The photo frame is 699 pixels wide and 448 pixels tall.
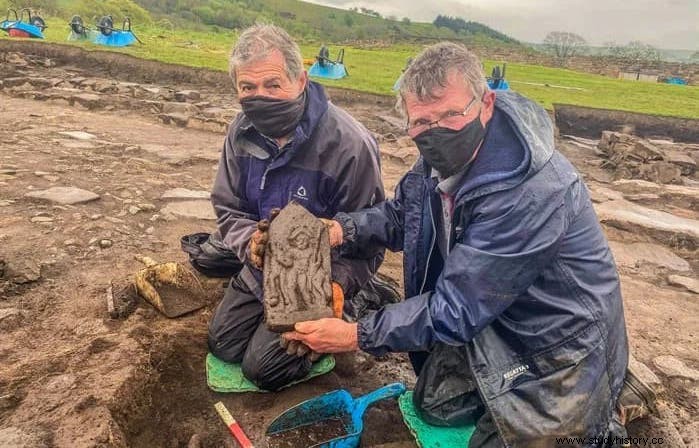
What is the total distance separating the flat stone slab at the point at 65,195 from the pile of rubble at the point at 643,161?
8081mm

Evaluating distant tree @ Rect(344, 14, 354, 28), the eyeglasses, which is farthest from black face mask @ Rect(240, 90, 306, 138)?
distant tree @ Rect(344, 14, 354, 28)

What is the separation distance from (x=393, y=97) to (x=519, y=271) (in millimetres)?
11545

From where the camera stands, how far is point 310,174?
3123mm

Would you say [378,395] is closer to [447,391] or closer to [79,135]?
[447,391]

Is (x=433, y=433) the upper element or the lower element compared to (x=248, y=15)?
lower

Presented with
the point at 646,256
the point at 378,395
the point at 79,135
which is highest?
the point at 79,135

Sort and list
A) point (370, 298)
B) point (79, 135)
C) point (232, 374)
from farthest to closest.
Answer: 1. point (79, 135)
2. point (370, 298)
3. point (232, 374)

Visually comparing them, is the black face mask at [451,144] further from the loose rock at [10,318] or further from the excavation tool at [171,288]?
the loose rock at [10,318]

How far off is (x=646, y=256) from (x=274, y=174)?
4.10 meters

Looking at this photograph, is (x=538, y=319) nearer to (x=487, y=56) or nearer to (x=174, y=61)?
(x=174, y=61)

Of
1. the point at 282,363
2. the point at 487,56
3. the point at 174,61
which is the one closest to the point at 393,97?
the point at 174,61

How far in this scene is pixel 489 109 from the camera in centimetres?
233

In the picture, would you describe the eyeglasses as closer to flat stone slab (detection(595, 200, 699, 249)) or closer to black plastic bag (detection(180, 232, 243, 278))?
black plastic bag (detection(180, 232, 243, 278))

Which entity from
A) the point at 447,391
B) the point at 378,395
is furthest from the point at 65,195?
the point at 447,391
